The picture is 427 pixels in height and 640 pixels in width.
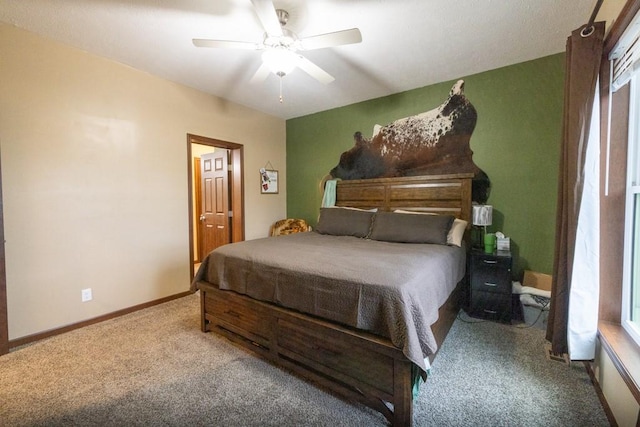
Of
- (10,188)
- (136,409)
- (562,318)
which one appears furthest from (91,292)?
(562,318)

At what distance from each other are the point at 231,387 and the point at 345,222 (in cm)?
207

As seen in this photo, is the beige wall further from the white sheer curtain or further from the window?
the window

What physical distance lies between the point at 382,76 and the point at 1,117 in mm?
3500

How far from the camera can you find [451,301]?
2355 millimetres

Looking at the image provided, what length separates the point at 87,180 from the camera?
2.59 metres

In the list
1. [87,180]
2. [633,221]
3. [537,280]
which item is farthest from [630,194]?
[87,180]

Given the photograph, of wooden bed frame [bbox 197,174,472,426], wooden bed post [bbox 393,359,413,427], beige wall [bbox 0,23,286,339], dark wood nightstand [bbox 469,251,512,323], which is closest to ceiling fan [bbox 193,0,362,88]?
beige wall [bbox 0,23,286,339]

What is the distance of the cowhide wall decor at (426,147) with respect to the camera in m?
3.13

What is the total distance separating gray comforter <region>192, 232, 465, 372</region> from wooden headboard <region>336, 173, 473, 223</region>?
71cm

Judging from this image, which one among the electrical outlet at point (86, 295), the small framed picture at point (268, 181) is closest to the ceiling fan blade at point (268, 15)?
the small framed picture at point (268, 181)

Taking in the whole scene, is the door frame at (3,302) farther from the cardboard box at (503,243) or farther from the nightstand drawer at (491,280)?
the cardboard box at (503,243)

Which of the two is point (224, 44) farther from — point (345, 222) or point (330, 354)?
point (330, 354)

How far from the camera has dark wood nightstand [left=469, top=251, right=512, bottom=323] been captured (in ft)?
8.30

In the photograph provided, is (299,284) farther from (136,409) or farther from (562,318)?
(562,318)
